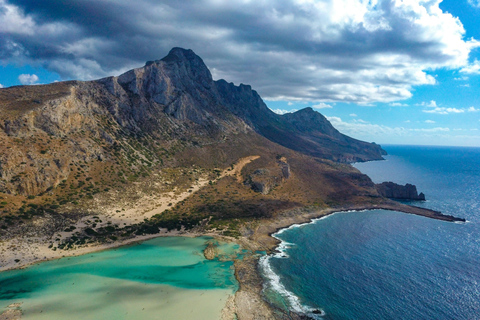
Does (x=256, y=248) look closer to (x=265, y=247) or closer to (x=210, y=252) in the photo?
(x=265, y=247)

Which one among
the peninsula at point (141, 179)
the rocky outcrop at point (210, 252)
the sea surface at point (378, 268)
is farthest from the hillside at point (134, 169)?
the sea surface at point (378, 268)

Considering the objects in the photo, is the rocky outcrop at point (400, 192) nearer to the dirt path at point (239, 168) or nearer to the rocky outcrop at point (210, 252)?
the dirt path at point (239, 168)

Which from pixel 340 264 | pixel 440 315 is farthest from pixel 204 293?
pixel 440 315

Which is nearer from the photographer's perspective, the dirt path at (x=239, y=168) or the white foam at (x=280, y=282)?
the white foam at (x=280, y=282)

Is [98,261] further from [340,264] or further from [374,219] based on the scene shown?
[374,219]

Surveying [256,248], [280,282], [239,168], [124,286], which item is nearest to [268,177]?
[239,168]
